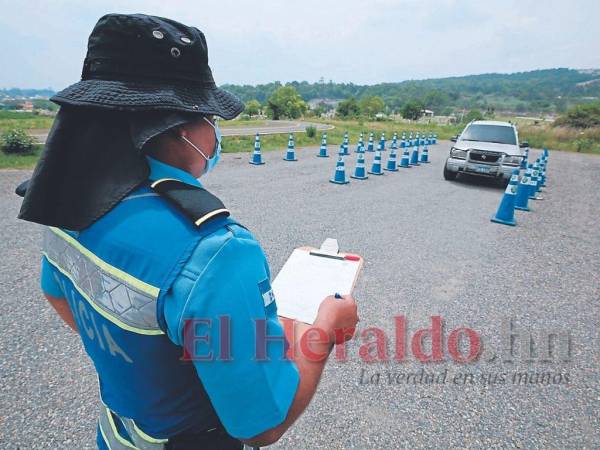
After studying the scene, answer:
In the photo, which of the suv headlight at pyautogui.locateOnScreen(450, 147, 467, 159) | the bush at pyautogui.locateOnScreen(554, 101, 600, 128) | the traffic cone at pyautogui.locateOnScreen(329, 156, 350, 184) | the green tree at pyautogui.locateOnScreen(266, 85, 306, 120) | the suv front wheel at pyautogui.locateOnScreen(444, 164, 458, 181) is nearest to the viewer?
the traffic cone at pyautogui.locateOnScreen(329, 156, 350, 184)

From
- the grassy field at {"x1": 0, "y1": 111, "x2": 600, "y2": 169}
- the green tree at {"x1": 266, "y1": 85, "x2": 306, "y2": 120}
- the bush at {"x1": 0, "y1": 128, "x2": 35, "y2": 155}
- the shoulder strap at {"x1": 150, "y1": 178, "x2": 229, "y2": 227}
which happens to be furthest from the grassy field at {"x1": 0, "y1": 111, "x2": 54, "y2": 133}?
the green tree at {"x1": 266, "y1": 85, "x2": 306, "y2": 120}

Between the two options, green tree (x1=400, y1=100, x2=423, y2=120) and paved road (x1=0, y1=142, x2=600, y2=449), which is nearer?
paved road (x1=0, y1=142, x2=600, y2=449)

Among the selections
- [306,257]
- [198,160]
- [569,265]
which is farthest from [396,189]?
[198,160]

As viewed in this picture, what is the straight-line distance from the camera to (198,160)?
980 mm

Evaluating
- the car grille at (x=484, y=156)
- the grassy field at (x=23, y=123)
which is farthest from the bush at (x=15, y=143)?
the car grille at (x=484, y=156)

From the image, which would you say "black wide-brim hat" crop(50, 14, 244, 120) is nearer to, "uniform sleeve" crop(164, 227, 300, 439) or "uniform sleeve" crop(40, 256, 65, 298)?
"uniform sleeve" crop(164, 227, 300, 439)

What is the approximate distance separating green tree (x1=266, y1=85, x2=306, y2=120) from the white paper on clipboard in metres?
56.6

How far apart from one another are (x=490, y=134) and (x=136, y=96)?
11855mm

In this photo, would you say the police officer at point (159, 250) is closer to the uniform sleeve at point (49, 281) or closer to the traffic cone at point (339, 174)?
the uniform sleeve at point (49, 281)

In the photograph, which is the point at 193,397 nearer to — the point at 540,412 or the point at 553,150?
the point at 540,412

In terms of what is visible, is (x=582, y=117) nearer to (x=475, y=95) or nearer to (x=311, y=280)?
(x=311, y=280)

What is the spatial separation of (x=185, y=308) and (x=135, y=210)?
0.82 feet

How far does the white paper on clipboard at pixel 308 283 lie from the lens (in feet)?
4.38

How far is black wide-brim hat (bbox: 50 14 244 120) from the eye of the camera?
0.81 m
